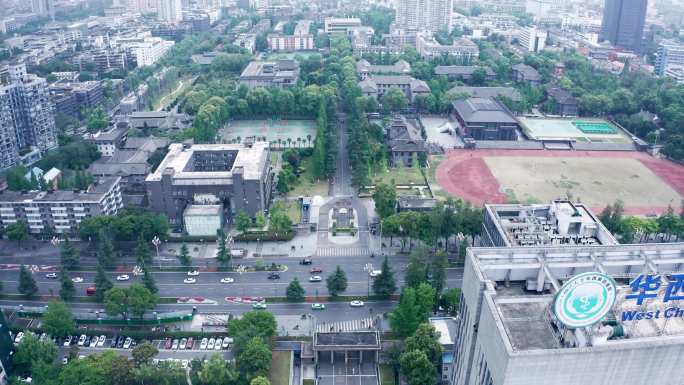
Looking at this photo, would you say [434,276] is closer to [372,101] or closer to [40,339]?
[40,339]

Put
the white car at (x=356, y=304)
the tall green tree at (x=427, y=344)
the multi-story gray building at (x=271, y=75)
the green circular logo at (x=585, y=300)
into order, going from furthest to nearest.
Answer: the multi-story gray building at (x=271, y=75)
the white car at (x=356, y=304)
the tall green tree at (x=427, y=344)
the green circular logo at (x=585, y=300)

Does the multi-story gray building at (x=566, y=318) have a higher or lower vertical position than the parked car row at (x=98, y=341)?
higher

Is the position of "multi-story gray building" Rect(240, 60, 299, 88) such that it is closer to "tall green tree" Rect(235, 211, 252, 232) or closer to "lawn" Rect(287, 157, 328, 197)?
"lawn" Rect(287, 157, 328, 197)

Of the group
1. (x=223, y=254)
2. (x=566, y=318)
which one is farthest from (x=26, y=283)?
(x=566, y=318)

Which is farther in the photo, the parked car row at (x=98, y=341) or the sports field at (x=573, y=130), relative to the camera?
the sports field at (x=573, y=130)


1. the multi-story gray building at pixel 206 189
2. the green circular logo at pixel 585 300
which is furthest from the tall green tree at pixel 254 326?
the green circular logo at pixel 585 300

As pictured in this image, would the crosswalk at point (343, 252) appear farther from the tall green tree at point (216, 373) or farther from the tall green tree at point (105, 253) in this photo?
the tall green tree at point (105, 253)

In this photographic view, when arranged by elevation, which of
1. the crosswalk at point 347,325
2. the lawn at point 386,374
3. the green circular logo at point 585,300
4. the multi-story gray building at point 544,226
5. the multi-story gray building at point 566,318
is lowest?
the lawn at point 386,374
